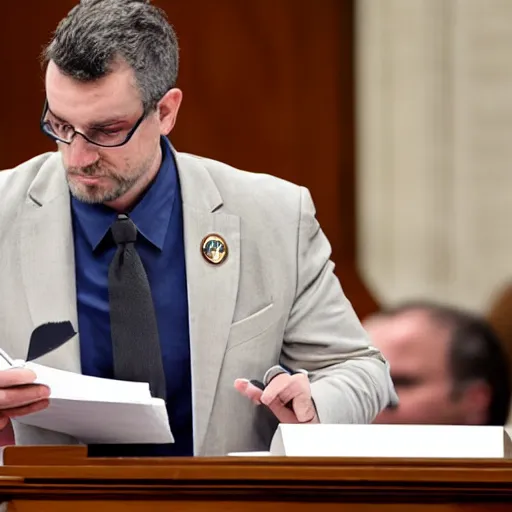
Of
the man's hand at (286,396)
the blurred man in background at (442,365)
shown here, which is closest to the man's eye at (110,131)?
the man's hand at (286,396)

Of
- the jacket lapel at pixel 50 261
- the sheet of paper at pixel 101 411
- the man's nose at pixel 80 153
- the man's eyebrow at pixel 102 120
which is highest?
the man's eyebrow at pixel 102 120

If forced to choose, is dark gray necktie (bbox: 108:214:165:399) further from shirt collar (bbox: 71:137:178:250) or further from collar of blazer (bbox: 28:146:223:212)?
collar of blazer (bbox: 28:146:223:212)

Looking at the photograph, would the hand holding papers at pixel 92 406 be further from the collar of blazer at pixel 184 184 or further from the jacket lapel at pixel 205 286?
the collar of blazer at pixel 184 184

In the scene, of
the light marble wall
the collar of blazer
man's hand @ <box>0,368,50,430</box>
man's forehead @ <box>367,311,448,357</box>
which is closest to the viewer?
man's hand @ <box>0,368,50,430</box>

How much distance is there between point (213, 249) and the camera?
3.45 meters

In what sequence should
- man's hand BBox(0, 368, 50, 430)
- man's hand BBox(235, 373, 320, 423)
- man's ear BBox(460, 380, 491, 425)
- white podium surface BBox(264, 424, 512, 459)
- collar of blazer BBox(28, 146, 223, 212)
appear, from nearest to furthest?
man's hand BBox(0, 368, 50, 430)
white podium surface BBox(264, 424, 512, 459)
man's hand BBox(235, 373, 320, 423)
collar of blazer BBox(28, 146, 223, 212)
man's ear BBox(460, 380, 491, 425)

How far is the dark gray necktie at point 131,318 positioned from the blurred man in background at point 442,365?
1499 mm

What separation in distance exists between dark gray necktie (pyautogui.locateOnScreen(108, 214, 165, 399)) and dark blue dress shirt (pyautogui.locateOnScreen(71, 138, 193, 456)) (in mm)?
26

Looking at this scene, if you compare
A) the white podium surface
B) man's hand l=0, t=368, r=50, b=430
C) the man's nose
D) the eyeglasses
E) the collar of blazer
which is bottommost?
the white podium surface

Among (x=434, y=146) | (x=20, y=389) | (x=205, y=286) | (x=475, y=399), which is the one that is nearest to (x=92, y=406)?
(x=20, y=389)

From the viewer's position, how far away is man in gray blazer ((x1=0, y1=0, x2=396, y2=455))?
130 inches

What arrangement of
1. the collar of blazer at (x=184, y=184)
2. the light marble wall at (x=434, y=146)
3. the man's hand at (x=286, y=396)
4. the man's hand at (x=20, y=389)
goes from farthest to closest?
the light marble wall at (x=434, y=146) < the collar of blazer at (x=184, y=184) < the man's hand at (x=286, y=396) < the man's hand at (x=20, y=389)

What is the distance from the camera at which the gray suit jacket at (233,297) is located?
11.0ft

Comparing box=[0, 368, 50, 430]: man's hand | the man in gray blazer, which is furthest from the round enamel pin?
box=[0, 368, 50, 430]: man's hand
